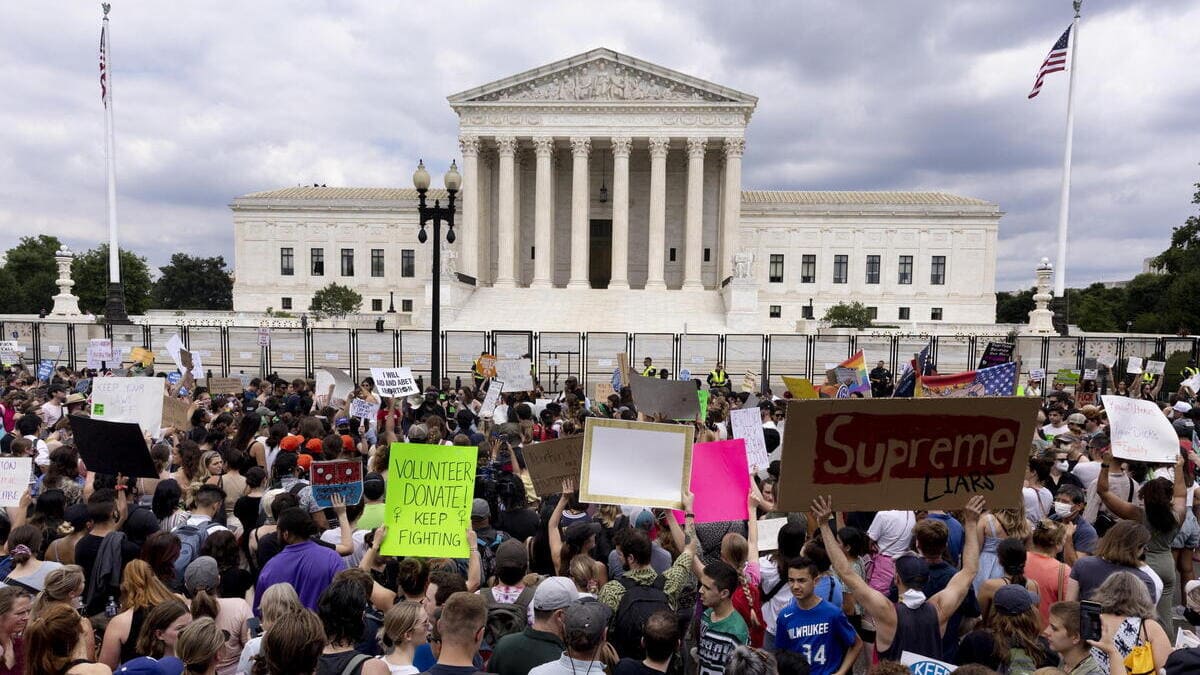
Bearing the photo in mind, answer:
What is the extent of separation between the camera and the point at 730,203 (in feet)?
178

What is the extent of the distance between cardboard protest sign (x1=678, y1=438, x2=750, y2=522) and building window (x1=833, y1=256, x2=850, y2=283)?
62637 mm

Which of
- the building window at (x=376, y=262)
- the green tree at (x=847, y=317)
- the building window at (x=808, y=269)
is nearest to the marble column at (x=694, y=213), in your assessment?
the green tree at (x=847, y=317)

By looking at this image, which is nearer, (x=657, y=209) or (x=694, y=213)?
(x=657, y=209)

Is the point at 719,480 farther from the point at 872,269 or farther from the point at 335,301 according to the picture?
the point at 872,269

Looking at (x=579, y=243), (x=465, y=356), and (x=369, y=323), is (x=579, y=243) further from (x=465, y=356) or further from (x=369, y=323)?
(x=465, y=356)

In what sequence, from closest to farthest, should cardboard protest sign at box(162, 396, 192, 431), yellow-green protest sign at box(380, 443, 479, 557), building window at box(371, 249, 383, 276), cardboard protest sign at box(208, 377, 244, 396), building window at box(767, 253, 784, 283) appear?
yellow-green protest sign at box(380, 443, 479, 557)
cardboard protest sign at box(162, 396, 192, 431)
cardboard protest sign at box(208, 377, 244, 396)
building window at box(767, 253, 784, 283)
building window at box(371, 249, 383, 276)

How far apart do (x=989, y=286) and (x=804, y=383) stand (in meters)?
59.5

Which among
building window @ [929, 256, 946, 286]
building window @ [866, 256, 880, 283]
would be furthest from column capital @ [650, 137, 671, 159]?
building window @ [929, 256, 946, 286]

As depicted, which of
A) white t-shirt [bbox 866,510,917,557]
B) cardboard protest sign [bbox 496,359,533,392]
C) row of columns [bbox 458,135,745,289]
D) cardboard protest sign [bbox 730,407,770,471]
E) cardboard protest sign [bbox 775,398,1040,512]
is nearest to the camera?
cardboard protest sign [bbox 775,398,1040,512]

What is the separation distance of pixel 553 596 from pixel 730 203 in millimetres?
52327

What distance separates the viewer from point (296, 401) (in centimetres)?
1323

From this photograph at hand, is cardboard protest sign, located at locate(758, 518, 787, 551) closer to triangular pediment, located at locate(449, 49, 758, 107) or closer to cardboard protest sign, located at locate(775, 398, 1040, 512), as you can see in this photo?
cardboard protest sign, located at locate(775, 398, 1040, 512)

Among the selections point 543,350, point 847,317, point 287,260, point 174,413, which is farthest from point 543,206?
point 174,413

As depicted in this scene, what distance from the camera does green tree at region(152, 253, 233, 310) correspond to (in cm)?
9144
